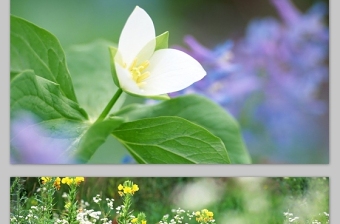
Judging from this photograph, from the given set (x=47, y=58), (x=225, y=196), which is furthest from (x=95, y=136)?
(x=225, y=196)

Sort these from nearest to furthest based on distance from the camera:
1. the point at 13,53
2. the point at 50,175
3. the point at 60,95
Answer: the point at 60,95
the point at 13,53
the point at 50,175

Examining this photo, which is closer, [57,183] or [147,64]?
[147,64]

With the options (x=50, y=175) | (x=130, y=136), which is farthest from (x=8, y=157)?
(x=130, y=136)

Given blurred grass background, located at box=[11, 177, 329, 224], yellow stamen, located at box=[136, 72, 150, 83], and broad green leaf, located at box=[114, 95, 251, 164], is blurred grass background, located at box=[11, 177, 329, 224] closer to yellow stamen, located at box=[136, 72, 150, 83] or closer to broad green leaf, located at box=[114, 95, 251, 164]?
Result: broad green leaf, located at box=[114, 95, 251, 164]

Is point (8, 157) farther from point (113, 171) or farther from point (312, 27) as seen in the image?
point (312, 27)

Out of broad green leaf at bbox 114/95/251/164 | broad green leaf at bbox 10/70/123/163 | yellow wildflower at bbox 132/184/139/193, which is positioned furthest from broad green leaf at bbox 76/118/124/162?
yellow wildflower at bbox 132/184/139/193

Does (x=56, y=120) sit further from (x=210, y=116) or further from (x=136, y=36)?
(x=210, y=116)

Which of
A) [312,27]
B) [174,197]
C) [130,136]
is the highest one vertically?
[312,27]

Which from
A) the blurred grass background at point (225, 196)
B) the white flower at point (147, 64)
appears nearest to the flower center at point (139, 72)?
the white flower at point (147, 64)
